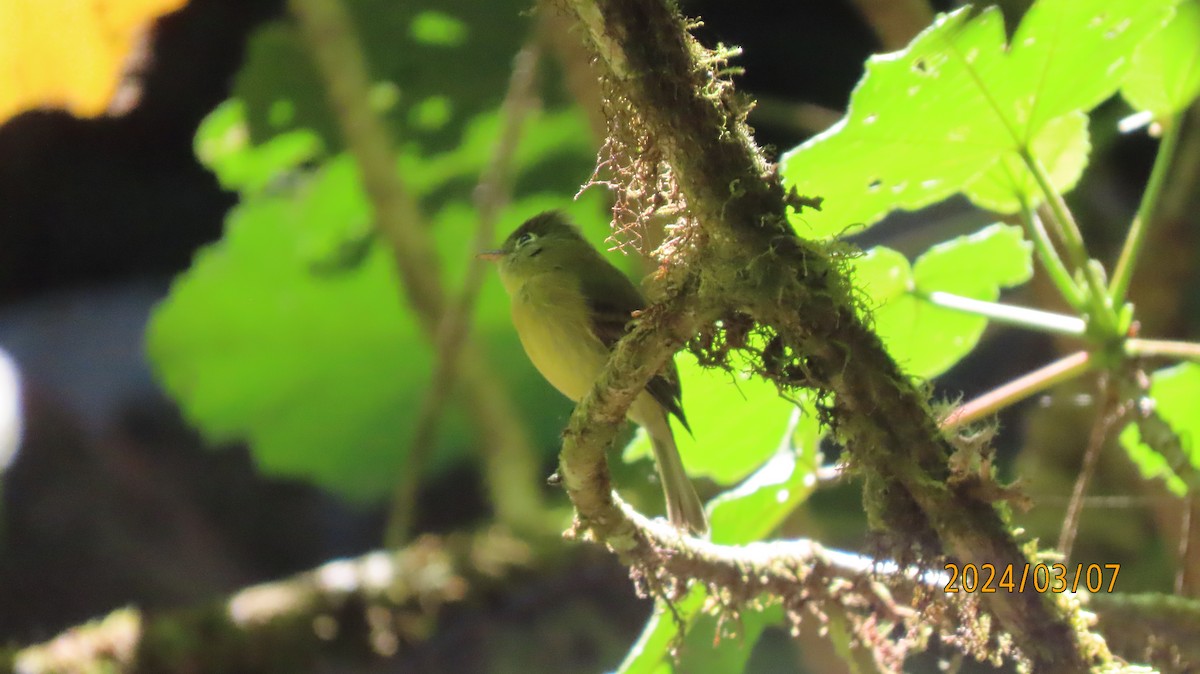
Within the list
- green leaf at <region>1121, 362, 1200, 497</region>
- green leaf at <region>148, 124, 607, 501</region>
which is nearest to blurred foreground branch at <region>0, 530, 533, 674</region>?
green leaf at <region>148, 124, 607, 501</region>

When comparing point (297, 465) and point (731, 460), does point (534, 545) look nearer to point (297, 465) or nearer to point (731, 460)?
point (297, 465)

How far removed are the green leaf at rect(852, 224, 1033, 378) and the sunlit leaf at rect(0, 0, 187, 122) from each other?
1696mm

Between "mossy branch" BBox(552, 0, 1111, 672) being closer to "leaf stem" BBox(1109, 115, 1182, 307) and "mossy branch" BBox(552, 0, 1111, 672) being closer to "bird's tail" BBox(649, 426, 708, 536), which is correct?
"leaf stem" BBox(1109, 115, 1182, 307)

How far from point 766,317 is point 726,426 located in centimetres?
63

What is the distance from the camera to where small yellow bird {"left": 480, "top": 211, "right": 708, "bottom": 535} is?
71.2 inches

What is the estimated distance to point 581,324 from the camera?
1.91m

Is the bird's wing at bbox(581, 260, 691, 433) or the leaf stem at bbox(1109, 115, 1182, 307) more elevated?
the bird's wing at bbox(581, 260, 691, 433)

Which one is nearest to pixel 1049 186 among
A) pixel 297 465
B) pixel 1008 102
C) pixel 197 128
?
pixel 1008 102

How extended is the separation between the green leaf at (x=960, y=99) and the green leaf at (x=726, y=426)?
0.29m

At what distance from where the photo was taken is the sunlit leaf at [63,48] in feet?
6.83

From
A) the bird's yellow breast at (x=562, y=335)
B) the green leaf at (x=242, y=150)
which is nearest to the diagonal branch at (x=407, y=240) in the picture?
the green leaf at (x=242, y=150)

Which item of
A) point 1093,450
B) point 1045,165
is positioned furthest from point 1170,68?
point 1093,450

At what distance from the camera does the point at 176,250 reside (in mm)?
4695

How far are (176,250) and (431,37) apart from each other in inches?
70.4
